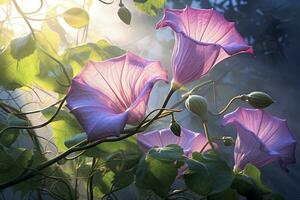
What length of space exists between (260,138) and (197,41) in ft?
0.55

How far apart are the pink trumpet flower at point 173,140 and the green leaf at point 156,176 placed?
0.09 m

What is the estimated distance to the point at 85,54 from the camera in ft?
1.97

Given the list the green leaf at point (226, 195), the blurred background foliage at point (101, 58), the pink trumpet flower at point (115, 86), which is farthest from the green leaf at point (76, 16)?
the green leaf at point (226, 195)

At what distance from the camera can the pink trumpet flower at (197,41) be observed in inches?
17.5

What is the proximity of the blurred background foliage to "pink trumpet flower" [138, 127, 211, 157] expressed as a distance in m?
0.01

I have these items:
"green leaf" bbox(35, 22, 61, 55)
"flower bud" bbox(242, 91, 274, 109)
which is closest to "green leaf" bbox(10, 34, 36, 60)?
"green leaf" bbox(35, 22, 61, 55)

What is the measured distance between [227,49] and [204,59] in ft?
0.11

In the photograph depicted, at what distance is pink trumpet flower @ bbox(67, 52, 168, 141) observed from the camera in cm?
40

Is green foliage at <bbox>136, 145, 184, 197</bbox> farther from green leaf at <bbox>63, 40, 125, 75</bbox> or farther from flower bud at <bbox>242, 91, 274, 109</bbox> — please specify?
green leaf at <bbox>63, 40, 125, 75</bbox>

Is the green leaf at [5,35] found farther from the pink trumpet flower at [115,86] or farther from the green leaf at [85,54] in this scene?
the pink trumpet flower at [115,86]

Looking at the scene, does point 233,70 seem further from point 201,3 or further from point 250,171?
point 250,171

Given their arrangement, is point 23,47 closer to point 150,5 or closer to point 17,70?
point 17,70

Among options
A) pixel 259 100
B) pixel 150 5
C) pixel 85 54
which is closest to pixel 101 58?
pixel 85 54

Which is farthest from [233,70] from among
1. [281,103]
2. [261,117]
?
[261,117]
